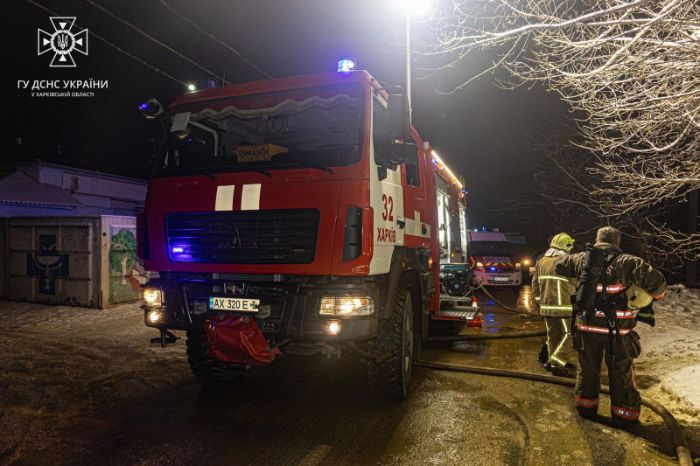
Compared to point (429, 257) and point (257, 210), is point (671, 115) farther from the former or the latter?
point (257, 210)

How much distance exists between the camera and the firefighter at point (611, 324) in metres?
3.87

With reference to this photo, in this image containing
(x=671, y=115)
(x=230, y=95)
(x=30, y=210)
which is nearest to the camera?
(x=230, y=95)

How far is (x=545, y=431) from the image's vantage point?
3785mm

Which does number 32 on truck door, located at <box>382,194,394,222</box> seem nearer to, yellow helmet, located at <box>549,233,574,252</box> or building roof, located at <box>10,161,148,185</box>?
yellow helmet, located at <box>549,233,574,252</box>

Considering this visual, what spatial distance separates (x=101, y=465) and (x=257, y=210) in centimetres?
217

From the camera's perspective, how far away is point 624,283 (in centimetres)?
398

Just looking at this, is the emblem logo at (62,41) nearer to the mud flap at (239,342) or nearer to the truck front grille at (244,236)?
the truck front grille at (244,236)

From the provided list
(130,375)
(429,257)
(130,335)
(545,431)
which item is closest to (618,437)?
(545,431)

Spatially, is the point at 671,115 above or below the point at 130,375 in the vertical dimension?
above

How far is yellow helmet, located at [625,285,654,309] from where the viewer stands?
392 centimetres

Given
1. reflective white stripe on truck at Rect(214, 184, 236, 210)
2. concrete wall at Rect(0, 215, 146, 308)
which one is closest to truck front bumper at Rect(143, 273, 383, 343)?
reflective white stripe on truck at Rect(214, 184, 236, 210)

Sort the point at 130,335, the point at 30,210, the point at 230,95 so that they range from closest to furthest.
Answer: the point at 230,95, the point at 130,335, the point at 30,210

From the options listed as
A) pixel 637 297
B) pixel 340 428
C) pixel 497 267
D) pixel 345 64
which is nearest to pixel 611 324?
pixel 637 297

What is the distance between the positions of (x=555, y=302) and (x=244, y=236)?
387 centimetres
